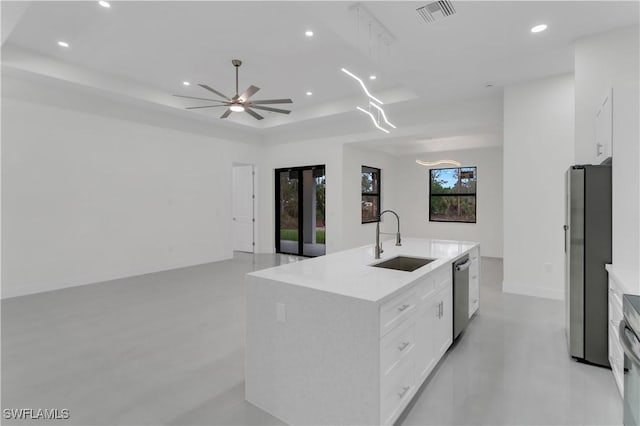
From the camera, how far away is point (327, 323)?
1785mm

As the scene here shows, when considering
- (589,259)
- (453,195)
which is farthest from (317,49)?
(453,195)

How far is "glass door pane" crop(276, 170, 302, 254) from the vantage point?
816 centimetres

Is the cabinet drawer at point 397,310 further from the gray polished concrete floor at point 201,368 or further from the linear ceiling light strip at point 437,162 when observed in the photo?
the linear ceiling light strip at point 437,162

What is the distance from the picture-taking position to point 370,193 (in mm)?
8562

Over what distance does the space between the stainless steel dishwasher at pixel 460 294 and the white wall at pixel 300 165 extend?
4234mm

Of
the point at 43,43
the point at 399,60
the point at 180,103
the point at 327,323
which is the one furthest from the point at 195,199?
the point at 327,323

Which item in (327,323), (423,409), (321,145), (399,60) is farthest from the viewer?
(321,145)

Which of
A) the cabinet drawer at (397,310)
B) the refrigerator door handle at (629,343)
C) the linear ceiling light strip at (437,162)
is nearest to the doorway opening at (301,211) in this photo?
the linear ceiling light strip at (437,162)

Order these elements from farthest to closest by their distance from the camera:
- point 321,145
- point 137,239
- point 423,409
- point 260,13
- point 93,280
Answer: point 321,145, point 137,239, point 93,280, point 260,13, point 423,409

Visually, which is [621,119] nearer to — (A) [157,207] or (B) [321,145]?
(B) [321,145]

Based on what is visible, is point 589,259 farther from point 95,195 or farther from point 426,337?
point 95,195

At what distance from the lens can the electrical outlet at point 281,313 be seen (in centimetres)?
196

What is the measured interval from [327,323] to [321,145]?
244 inches

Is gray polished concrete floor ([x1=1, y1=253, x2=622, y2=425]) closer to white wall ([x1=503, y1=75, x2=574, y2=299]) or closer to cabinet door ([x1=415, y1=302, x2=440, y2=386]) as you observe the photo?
cabinet door ([x1=415, y1=302, x2=440, y2=386])
